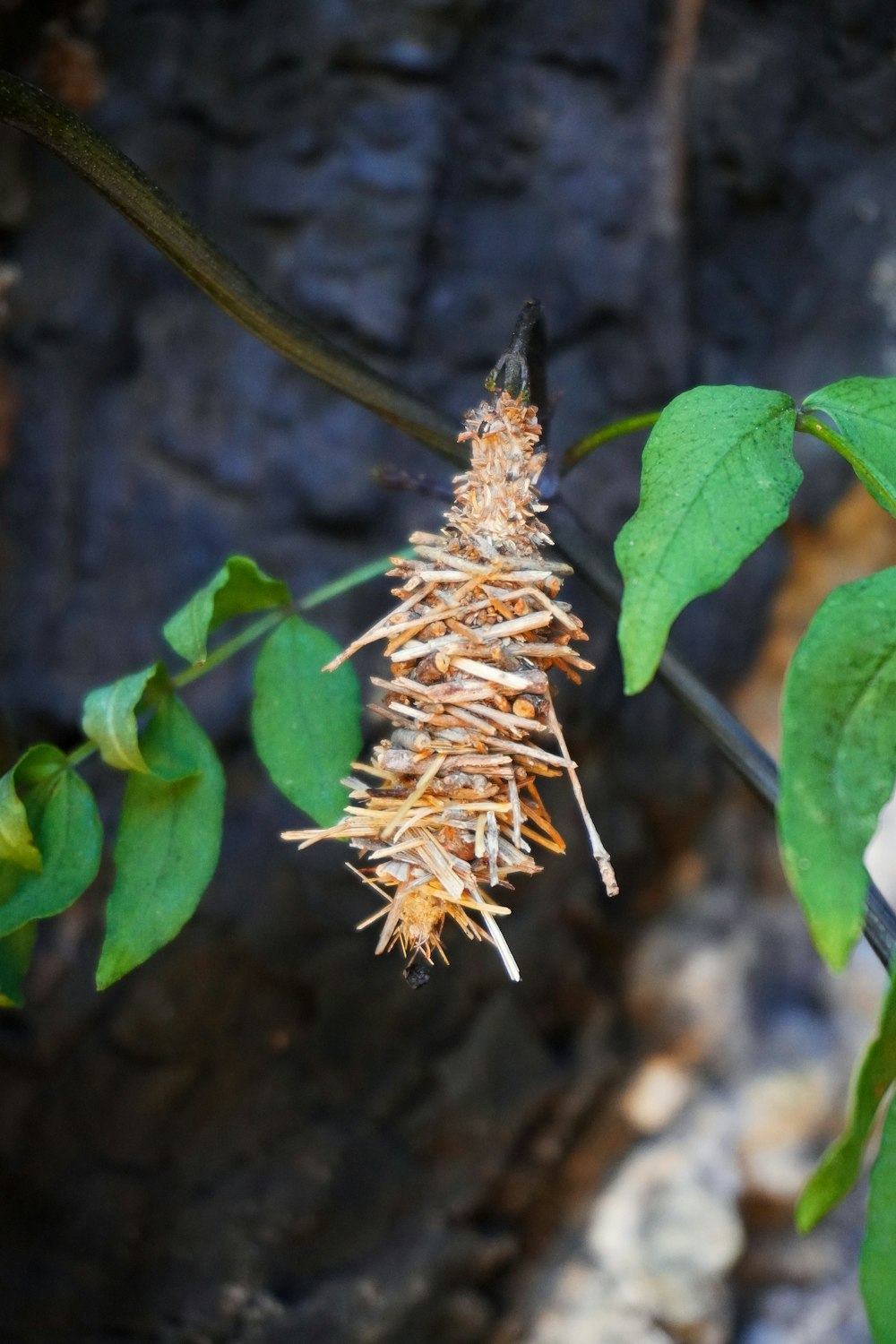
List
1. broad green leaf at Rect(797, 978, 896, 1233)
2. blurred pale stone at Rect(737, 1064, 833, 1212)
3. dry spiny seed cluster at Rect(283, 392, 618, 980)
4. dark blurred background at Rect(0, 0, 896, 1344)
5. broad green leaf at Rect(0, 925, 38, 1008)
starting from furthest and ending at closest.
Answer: blurred pale stone at Rect(737, 1064, 833, 1212)
dark blurred background at Rect(0, 0, 896, 1344)
broad green leaf at Rect(0, 925, 38, 1008)
dry spiny seed cluster at Rect(283, 392, 618, 980)
broad green leaf at Rect(797, 978, 896, 1233)

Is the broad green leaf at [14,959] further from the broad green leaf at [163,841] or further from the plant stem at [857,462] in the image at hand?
the plant stem at [857,462]

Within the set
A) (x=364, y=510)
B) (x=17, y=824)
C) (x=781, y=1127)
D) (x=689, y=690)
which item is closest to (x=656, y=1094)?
(x=781, y=1127)

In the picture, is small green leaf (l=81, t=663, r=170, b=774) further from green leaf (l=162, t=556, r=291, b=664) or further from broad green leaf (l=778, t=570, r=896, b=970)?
broad green leaf (l=778, t=570, r=896, b=970)

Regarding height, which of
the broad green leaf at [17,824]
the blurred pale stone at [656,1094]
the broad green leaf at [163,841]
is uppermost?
the broad green leaf at [17,824]

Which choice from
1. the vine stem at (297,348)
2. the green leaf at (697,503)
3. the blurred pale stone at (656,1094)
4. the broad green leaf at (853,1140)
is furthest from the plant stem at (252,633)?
the blurred pale stone at (656,1094)

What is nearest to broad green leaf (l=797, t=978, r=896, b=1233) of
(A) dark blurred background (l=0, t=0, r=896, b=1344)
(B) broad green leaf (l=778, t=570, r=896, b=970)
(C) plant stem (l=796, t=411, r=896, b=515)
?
(B) broad green leaf (l=778, t=570, r=896, b=970)
